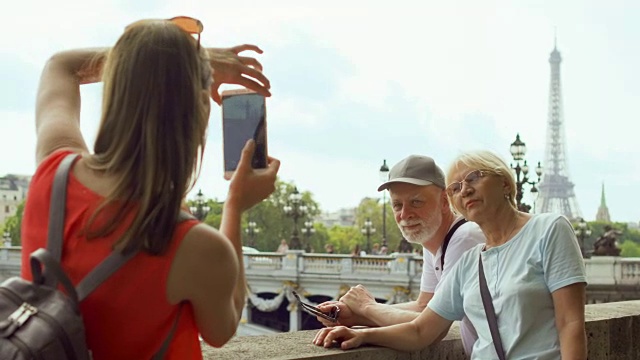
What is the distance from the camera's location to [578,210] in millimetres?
83688

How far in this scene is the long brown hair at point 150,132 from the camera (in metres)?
1.34

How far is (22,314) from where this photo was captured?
4.04 ft

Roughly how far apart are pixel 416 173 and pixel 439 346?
0.55 m

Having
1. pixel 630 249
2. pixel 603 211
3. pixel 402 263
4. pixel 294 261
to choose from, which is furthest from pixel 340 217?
pixel 402 263

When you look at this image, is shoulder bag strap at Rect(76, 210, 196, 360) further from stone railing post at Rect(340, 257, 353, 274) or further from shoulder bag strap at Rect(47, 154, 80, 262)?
stone railing post at Rect(340, 257, 353, 274)

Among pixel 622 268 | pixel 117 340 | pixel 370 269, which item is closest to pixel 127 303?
pixel 117 340

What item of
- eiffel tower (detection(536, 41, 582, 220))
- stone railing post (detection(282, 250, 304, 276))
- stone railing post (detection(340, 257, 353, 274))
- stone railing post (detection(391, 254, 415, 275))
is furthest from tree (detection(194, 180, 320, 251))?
eiffel tower (detection(536, 41, 582, 220))

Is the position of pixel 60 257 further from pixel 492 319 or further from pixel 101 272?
pixel 492 319

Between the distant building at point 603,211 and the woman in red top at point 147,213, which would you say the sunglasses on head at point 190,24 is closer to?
the woman in red top at point 147,213

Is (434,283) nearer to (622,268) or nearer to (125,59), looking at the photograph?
(125,59)

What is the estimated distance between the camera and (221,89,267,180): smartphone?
161 cm

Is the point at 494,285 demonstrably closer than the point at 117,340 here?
No

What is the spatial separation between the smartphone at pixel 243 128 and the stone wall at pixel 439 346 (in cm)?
89

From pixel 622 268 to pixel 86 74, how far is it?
2454 cm
